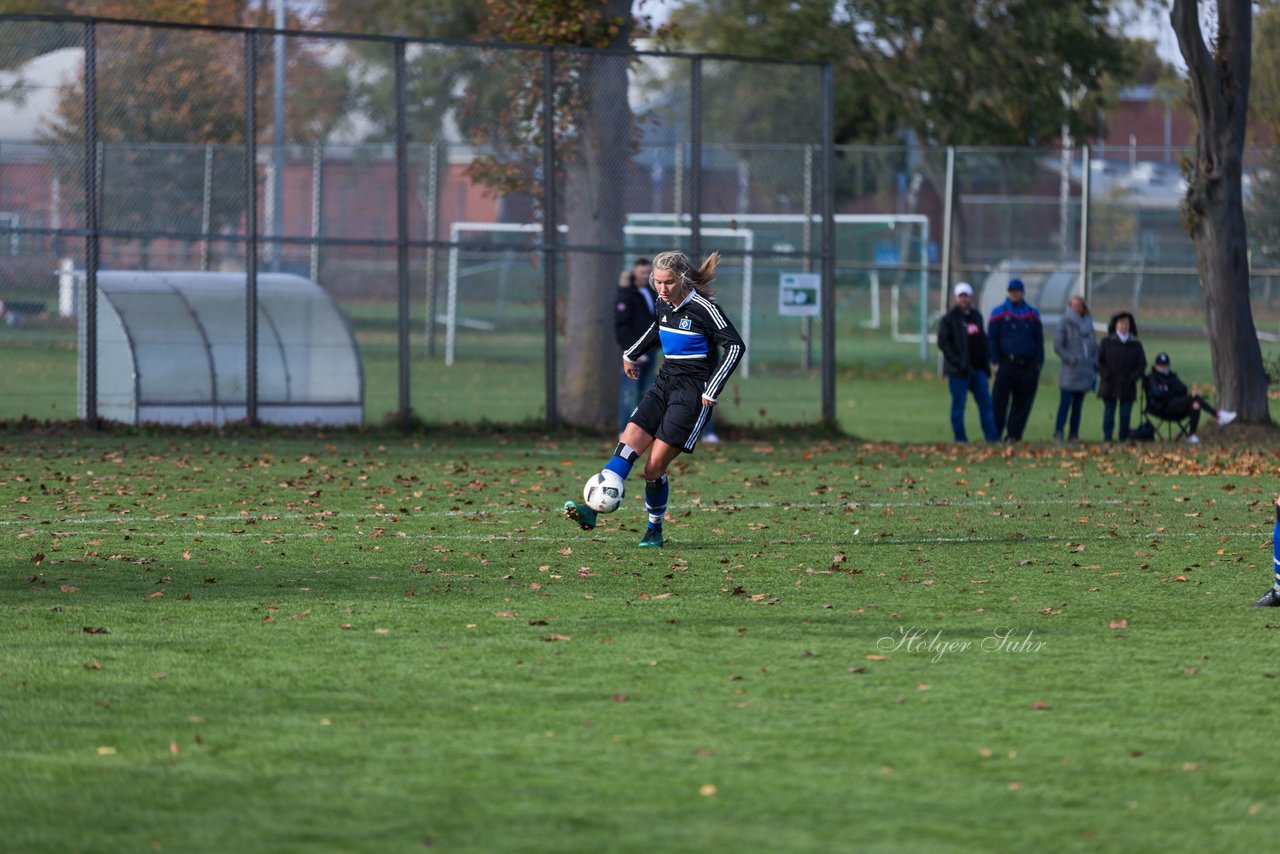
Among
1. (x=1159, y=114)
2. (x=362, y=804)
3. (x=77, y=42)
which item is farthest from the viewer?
(x=1159, y=114)

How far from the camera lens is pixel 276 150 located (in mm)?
25500

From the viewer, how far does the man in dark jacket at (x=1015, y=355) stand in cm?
2000

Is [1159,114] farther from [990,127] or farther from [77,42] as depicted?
[77,42]

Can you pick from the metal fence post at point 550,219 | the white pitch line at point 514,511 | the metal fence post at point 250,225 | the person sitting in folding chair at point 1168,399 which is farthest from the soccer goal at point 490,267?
the white pitch line at point 514,511

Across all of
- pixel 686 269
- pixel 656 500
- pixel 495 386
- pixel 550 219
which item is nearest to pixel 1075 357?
pixel 550 219

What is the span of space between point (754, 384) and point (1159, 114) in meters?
63.8

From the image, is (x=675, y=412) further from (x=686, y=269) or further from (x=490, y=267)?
(x=490, y=267)

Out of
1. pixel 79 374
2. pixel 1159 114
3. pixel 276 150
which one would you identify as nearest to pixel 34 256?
pixel 79 374

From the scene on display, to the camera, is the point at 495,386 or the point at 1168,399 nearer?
the point at 1168,399

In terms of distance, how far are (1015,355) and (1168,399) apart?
1793mm

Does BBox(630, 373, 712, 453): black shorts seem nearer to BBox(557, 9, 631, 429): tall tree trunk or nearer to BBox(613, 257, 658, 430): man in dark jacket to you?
BBox(613, 257, 658, 430): man in dark jacket

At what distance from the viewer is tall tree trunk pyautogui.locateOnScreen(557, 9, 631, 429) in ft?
67.7

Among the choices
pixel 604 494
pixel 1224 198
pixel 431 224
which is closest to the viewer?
pixel 604 494

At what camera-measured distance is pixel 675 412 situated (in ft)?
35.9
